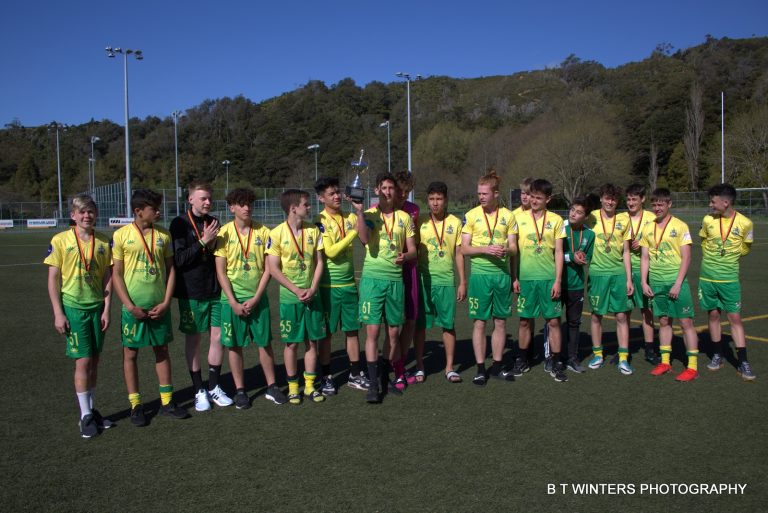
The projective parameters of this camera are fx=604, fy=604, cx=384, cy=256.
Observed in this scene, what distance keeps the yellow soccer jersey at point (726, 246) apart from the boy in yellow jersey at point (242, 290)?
4572mm

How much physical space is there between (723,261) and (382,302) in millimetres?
3609

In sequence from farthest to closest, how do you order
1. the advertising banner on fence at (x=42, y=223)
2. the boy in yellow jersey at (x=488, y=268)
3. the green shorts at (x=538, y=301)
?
1. the advertising banner on fence at (x=42, y=223)
2. the green shorts at (x=538, y=301)
3. the boy in yellow jersey at (x=488, y=268)

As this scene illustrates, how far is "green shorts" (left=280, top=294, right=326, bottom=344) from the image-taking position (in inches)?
212

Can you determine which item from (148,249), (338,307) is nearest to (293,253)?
(338,307)

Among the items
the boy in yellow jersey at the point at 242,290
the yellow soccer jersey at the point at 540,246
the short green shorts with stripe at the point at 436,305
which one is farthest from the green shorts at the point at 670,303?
the boy in yellow jersey at the point at 242,290

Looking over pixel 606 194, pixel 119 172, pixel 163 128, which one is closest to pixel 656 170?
pixel 606 194

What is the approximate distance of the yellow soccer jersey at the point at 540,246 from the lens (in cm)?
614

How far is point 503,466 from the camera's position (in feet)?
13.2

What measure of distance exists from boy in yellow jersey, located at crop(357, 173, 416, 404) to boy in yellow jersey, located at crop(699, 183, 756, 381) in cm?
322

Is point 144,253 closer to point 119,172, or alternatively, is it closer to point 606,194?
point 606,194

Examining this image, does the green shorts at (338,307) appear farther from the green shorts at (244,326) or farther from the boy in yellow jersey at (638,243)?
the boy in yellow jersey at (638,243)

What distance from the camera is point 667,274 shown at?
6.30 m

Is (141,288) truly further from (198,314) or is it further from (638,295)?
(638,295)

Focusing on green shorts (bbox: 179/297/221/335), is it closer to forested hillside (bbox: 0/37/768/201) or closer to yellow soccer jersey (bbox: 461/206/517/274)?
yellow soccer jersey (bbox: 461/206/517/274)
